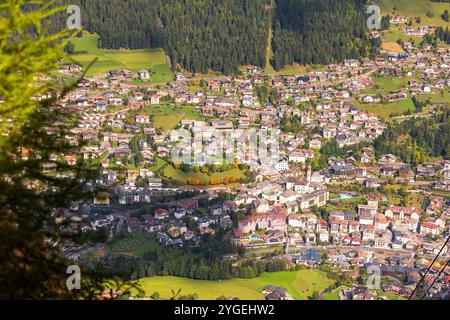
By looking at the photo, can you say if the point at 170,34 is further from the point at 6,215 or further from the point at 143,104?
the point at 6,215

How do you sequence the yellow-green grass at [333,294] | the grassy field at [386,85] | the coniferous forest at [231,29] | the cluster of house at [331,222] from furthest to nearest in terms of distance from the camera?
the coniferous forest at [231,29], the grassy field at [386,85], the cluster of house at [331,222], the yellow-green grass at [333,294]

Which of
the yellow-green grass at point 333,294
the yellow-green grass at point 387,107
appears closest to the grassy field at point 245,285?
the yellow-green grass at point 333,294

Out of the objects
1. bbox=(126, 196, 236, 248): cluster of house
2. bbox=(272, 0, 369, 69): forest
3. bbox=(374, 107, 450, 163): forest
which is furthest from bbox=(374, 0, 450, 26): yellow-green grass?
bbox=(126, 196, 236, 248): cluster of house

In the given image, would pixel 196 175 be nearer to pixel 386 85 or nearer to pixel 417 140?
pixel 417 140

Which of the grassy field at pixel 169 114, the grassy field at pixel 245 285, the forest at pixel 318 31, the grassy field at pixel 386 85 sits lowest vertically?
the grassy field at pixel 245 285

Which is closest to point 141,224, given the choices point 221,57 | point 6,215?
point 6,215

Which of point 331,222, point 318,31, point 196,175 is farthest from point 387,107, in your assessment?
point 331,222

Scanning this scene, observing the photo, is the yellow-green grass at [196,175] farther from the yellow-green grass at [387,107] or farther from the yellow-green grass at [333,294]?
the yellow-green grass at [387,107]
